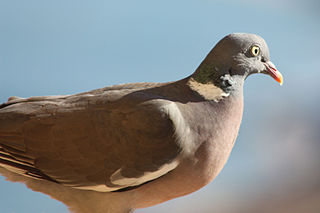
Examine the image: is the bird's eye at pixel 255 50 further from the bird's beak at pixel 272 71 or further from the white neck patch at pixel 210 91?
the white neck patch at pixel 210 91

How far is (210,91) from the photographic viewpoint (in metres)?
1.81

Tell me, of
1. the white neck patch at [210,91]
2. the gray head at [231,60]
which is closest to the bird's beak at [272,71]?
the gray head at [231,60]

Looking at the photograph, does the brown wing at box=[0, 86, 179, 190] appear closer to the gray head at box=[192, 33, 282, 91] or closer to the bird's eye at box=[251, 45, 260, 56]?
the gray head at box=[192, 33, 282, 91]

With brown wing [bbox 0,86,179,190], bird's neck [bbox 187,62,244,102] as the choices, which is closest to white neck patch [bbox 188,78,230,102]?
bird's neck [bbox 187,62,244,102]

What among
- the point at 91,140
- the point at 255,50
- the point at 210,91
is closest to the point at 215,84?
the point at 210,91

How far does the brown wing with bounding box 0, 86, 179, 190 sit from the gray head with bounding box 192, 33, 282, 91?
0.30m

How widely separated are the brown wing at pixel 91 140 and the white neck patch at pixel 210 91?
225mm

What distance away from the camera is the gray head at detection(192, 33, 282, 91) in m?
1.82

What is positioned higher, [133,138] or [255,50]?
[255,50]

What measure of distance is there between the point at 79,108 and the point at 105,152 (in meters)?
0.24

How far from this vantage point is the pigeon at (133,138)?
1.68 m

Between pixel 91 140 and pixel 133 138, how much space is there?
0.19 metres

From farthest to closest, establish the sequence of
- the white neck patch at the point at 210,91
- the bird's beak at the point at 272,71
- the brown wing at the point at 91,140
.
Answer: the bird's beak at the point at 272,71 < the white neck patch at the point at 210,91 < the brown wing at the point at 91,140

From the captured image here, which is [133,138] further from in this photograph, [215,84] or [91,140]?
[215,84]
